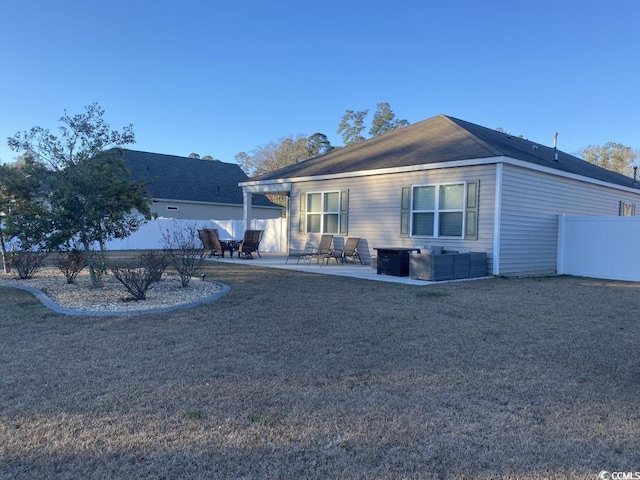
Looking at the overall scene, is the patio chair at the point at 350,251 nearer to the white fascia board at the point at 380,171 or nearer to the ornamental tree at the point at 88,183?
the white fascia board at the point at 380,171

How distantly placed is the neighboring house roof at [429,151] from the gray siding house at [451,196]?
0.17ft

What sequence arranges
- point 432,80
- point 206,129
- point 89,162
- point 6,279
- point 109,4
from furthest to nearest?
point 206,129 → point 432,80 → point 109,4 → point 6,279 → point 89,162

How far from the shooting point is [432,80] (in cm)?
2059

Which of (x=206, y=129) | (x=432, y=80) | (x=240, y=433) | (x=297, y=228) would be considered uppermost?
(x=432, y=80)

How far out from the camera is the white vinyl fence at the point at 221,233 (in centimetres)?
1881

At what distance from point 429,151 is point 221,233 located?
40.8 ft

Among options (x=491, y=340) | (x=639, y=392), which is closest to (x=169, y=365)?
(x=491, y=340)

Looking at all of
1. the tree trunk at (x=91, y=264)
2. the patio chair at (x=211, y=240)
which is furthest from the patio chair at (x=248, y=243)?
the tree trunk at (x=91, y=264)

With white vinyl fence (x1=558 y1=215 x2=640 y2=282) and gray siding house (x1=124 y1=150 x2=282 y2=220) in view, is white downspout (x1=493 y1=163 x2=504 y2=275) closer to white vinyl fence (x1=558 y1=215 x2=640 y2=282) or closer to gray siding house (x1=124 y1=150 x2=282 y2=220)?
white vinyl fence (x1=558 y1=215 x2=640 y2=282)

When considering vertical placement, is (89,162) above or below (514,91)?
below

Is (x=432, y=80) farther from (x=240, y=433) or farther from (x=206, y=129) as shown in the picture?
(x=240, y=433)

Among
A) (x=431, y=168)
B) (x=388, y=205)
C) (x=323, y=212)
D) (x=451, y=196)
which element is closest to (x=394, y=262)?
(x=451, y=196)


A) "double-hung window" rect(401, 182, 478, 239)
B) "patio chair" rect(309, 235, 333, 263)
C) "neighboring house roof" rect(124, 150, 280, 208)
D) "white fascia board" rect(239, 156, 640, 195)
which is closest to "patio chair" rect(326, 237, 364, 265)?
"patio chair" rect(309, 235, 333, 263)

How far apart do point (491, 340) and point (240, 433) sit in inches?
125
